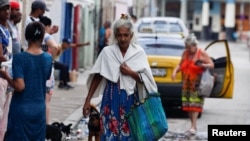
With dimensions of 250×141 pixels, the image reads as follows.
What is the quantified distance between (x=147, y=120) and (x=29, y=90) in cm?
126

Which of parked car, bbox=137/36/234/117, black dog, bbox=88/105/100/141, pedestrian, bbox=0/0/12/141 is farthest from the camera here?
parked car, bbox=137/36/234/117

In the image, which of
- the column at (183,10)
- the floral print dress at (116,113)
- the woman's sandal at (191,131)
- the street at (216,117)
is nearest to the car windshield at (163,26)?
the street at (216,117)

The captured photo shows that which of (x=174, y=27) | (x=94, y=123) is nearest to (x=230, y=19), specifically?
(x=174, y=27)

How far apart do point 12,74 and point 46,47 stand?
12.5 ft

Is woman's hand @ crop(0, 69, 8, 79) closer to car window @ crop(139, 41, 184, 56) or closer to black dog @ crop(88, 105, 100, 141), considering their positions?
black dog @ crop(88, 105, 100, 141)

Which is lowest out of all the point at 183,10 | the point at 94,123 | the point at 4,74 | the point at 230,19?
the point at 230,19

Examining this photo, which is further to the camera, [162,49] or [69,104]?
[69,104]

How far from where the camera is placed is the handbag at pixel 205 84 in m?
14.6

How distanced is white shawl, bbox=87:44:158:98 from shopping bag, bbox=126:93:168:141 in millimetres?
122

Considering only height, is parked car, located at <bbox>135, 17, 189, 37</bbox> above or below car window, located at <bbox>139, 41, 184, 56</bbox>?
below

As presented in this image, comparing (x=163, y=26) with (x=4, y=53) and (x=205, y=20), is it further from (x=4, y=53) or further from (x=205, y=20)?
(x=205, y=20)

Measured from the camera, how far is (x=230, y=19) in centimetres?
8831

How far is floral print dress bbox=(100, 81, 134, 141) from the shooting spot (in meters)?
9.02

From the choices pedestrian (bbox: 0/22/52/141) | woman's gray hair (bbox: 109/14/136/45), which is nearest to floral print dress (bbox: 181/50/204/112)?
woman's gray hair (bbox: 109/14/136/45)
